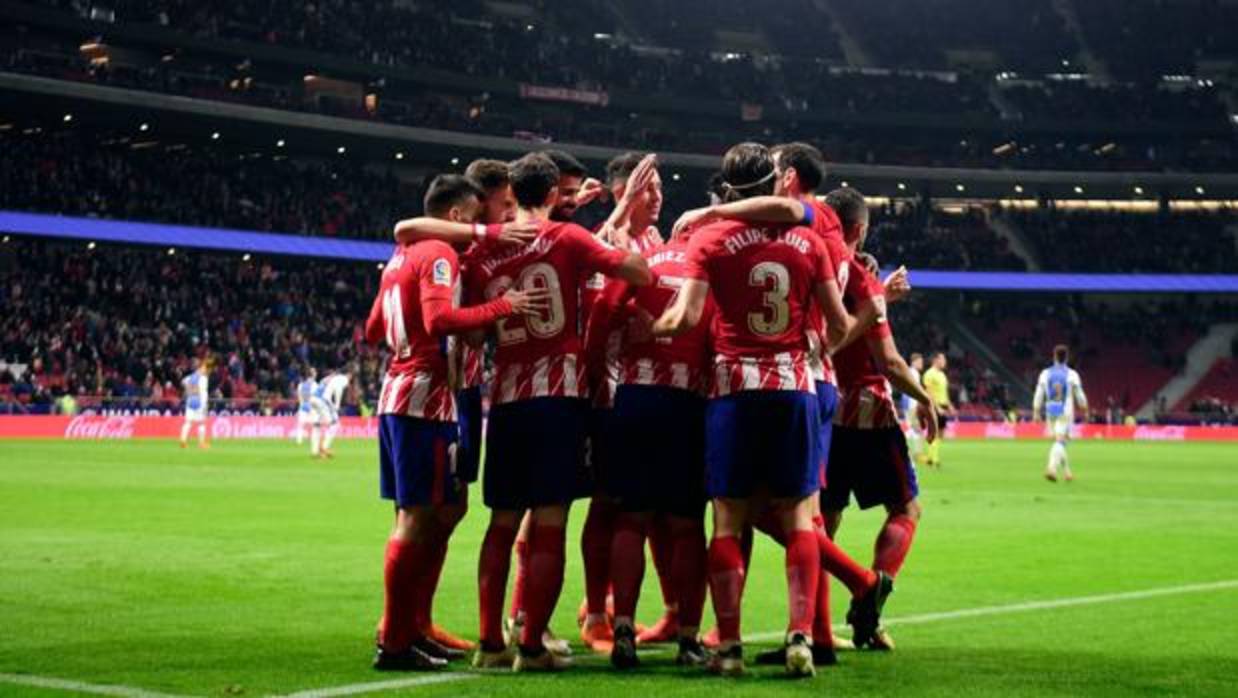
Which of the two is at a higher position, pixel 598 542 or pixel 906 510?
pixel 906 510

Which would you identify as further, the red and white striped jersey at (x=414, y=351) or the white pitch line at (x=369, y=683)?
the red and white striped jersey at (x=414, y=351)

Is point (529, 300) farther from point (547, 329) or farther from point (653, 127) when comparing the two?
point (653, 127)

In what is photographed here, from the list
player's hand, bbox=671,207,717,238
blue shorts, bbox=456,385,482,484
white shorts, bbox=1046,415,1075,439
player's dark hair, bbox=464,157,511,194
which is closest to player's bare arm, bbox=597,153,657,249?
player's hand, bbox=671,207,717,238

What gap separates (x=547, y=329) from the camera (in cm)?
835

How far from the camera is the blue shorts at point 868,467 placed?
379 inches

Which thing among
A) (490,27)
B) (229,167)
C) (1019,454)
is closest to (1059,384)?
(1019,454)

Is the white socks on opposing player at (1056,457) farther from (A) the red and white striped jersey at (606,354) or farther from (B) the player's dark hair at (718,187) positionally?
(A) the red and white striped jersey at (606,354)

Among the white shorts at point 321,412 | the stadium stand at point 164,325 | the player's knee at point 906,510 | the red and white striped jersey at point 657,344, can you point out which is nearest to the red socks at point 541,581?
the red and white striped jersey at point 657,344

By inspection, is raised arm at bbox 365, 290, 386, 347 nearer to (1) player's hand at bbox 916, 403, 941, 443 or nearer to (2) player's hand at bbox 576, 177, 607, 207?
(2) player's hand at bbox 576, 177, 607, 207

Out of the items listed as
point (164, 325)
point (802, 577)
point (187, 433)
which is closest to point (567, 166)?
point (802, 577)

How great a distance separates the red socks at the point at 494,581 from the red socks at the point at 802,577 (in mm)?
1453

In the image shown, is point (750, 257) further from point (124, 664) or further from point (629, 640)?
point (124, 664)

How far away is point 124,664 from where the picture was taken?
812cm

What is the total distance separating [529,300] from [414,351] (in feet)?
2.60
